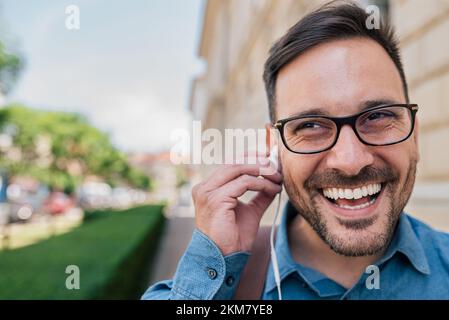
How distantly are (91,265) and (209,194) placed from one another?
268cm

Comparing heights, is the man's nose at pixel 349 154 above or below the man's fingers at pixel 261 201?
above

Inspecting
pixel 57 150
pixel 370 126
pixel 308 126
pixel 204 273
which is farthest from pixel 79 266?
pixel 57 150

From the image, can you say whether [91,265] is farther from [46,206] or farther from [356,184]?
[46,206]

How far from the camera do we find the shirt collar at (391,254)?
1.12m

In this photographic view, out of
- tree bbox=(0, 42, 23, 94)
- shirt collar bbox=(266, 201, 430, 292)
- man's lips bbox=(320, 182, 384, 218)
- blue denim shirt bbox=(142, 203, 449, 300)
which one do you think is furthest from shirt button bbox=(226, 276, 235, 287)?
tree bbox=(0, 42, 23, 94)

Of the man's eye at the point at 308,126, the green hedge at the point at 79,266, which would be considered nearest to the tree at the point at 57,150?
the green hedge at the point at 79,266

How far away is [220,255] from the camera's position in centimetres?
109

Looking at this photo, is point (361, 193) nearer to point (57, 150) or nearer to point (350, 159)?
point (350, 159)

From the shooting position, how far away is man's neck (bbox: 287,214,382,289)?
118 cm

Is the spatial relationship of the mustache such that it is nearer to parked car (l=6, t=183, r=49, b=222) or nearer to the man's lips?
the man's lips

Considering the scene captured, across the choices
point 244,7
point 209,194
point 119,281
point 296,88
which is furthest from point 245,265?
point 244,7

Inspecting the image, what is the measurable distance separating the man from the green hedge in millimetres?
1338

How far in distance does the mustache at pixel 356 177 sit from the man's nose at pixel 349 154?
16 millimetres

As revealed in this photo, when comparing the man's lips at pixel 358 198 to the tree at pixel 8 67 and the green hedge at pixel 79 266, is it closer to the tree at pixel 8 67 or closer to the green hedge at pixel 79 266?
the green hedge at pixel 79 266
